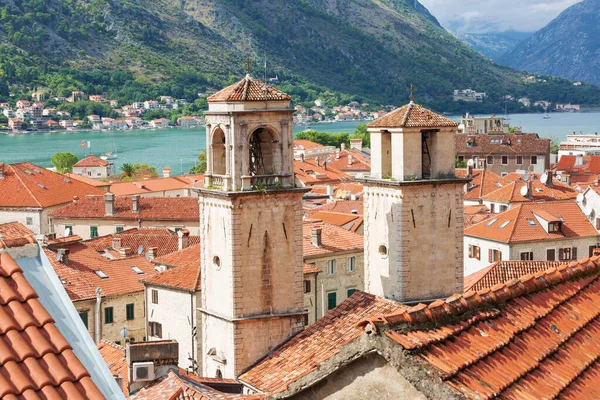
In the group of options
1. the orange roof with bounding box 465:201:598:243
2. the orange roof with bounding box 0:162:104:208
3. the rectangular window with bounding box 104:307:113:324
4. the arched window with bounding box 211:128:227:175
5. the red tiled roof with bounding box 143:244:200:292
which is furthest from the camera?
the orange roof with bounding box 0:162:104:208

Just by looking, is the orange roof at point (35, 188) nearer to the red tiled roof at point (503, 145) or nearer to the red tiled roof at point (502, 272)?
the red tiled roof at point (503, 145)

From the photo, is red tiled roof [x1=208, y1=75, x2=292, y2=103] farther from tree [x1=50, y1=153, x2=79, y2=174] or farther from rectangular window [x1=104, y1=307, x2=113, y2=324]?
tree [x1=50, y1=153, x2=79, y2=174]

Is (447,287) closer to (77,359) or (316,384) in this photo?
(316,384)

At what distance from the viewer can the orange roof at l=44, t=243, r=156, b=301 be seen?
32.3 meters

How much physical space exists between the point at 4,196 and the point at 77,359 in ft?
200

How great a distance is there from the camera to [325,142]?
13112 cm

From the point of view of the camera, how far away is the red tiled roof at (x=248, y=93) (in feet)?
70.6

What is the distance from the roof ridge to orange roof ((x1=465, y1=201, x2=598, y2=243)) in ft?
108

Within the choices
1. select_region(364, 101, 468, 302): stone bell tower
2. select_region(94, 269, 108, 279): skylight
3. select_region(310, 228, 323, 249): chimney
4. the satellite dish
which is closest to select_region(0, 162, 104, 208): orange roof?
the satellite dish

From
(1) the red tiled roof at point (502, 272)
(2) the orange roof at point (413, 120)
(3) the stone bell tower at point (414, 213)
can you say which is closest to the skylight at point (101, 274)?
(1) the red tiled roof at point (502, 272)

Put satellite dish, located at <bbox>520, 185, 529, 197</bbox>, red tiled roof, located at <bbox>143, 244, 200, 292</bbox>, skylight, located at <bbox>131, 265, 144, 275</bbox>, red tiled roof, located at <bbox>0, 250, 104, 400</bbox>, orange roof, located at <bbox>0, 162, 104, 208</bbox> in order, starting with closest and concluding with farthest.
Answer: red tiled roof, located at <bbox>0, 250, 104, 400</bbox>, red tiled roof, located at <bbox>143, 244, 200, 292</bbox>, skylight, located at <bbox>131, 265, 144, 275</bbox>, satellite dish, located at <bbox>520, 185, 529, 197</bbox>, orange roof, located at <bbox>0, 162, 104, 208</bbox>

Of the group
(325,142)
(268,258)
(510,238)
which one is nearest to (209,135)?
(268,258)

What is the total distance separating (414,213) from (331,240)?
14308 millimetres

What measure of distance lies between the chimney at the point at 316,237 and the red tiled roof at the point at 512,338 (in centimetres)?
2880
